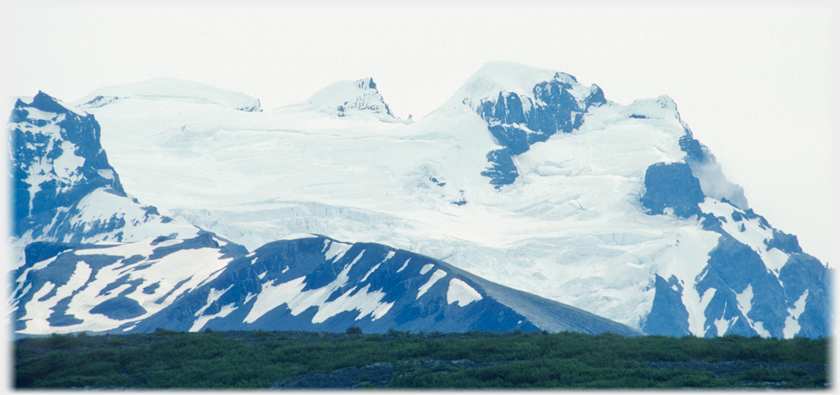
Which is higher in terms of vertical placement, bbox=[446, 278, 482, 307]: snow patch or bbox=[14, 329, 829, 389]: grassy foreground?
bbox=[14, 329, 829, 389]: grassy foreground

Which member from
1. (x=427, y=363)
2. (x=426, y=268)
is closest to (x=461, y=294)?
(x=426, y=268)

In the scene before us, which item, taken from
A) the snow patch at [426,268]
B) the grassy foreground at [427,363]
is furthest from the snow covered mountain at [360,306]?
the grassy foreground at [427,363]

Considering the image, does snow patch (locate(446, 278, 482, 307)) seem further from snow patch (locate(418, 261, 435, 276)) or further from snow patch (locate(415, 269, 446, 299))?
snow patch (locate(418, 261, 435, 276))

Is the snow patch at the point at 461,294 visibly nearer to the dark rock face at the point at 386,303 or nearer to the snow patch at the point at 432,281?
the dark rock face at the point at 386,303

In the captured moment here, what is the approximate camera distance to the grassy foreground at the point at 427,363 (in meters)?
35.9

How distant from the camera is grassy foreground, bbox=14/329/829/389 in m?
35.9

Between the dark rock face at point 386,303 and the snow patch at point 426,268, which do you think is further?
the snow patch at point 426,268

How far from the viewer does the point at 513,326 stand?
460 feet

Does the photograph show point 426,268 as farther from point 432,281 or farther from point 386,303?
point 386,303

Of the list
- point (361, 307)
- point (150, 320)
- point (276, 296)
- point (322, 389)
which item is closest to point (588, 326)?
point (361, 307)

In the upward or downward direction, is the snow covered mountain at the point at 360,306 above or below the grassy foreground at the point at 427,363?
below

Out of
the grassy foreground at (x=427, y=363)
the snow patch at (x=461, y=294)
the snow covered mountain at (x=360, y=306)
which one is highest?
the grassy foreground at (x=427, y=363)

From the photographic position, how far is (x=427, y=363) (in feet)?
134

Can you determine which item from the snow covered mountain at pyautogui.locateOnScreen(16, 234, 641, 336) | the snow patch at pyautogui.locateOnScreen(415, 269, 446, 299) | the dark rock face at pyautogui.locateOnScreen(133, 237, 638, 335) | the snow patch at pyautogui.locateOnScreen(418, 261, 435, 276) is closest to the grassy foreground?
the dark rock face at pyautogui.locateOnScreen(133, 237, 638, 335)
